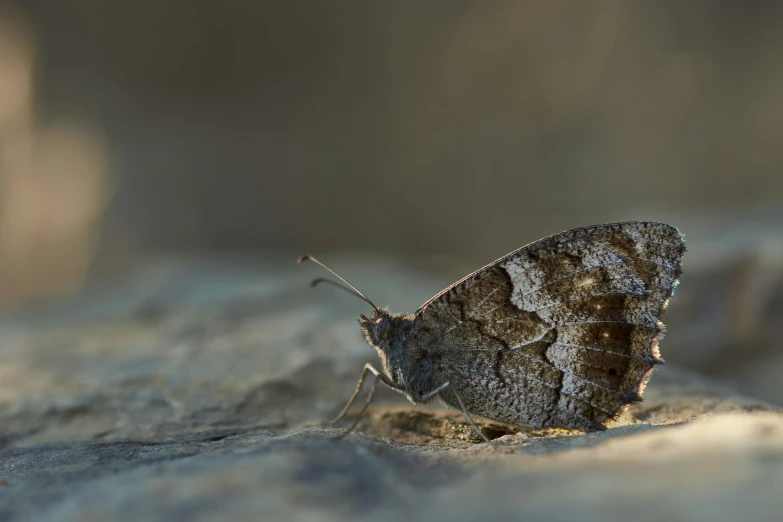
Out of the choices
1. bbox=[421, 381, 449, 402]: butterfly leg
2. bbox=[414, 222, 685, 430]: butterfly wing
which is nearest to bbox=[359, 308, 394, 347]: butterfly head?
bbox=[414, 222, 685, 430]: butterfly wing

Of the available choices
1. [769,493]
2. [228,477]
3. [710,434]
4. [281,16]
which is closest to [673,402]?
[710,434]

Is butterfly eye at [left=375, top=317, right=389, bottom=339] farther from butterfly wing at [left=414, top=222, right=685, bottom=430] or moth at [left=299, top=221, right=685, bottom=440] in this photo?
butterfly wing at [left=414, top=222, right=685, bottom=430]

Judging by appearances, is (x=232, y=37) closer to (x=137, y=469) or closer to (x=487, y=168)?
(x=487, y=168)

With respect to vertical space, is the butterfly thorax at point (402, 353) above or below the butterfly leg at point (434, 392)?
above

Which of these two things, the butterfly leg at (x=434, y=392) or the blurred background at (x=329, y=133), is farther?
the blurred background at (x=329, y=133)

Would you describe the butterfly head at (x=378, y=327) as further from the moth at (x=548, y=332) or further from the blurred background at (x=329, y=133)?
the blurred background at (x=329, y=133)

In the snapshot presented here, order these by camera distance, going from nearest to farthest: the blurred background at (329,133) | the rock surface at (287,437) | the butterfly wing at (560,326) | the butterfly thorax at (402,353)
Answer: the rock surface at (287,437)
the butterfly wing at (560,326)
the butterfly thorax at (402,353)
the blurred background at (329,133)

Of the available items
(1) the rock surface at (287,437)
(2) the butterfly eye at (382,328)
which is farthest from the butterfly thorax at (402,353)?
(1) the rock surface at (287,437)
